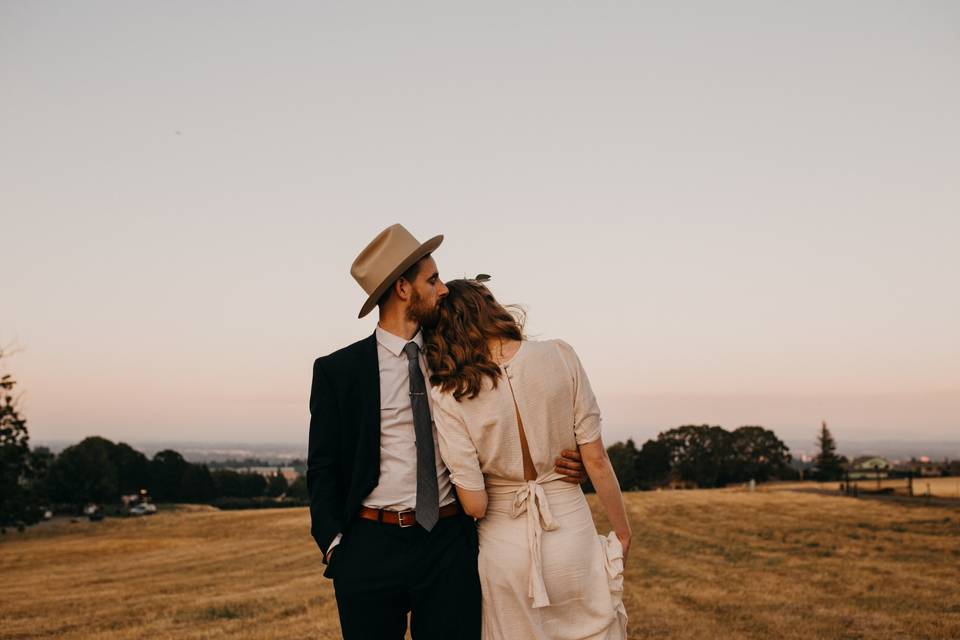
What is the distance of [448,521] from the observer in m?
3.47

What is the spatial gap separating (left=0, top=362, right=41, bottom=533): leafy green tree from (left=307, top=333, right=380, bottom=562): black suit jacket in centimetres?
3031

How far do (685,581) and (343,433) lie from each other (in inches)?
423

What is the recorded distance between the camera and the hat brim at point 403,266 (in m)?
3.55

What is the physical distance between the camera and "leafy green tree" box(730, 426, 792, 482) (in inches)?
2975

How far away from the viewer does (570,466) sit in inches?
138

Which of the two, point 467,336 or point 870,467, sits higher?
point 467,336

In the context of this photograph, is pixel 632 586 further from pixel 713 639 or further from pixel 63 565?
pixel 63 565

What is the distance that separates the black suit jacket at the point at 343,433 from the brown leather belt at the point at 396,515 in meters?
0.06

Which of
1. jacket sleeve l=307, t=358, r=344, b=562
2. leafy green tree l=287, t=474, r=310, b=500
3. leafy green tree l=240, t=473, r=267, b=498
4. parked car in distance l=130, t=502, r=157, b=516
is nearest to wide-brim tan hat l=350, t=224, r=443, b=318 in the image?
jacket sleeve l=307, t=358, r=344, b=562

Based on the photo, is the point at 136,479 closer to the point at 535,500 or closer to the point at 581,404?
the point at 535,500

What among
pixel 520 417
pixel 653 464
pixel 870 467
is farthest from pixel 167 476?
pixel 520 417

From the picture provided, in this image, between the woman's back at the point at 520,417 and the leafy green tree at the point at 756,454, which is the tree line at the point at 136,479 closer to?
the leafy green tree at the point at 756,454

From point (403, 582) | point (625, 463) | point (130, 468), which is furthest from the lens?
point (130, 468)

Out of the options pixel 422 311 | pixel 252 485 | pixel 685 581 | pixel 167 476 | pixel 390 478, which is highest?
pixel 422 311
